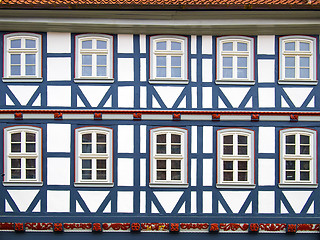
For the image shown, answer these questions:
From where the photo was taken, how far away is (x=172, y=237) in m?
8.38

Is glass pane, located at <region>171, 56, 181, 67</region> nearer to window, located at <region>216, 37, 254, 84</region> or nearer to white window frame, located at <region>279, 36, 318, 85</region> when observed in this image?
window, located at <region>216, 37, 254, 84</region>

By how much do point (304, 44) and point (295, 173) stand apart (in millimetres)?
3868

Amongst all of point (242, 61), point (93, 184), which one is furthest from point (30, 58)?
point (242, 61)

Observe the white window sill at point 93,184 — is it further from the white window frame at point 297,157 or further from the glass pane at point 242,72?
the white window frame at point 297,157

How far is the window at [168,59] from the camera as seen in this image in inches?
328

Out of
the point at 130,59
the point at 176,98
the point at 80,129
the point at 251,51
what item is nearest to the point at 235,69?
the point at 251,51

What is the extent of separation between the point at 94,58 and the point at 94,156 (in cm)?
290

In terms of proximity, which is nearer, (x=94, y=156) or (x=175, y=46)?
(x=94, y=156)

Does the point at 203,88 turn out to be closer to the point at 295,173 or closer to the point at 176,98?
the point at 176,98

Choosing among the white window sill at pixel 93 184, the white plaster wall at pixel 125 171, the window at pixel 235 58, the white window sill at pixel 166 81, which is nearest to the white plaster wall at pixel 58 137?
the white window sill at pixel 93 184

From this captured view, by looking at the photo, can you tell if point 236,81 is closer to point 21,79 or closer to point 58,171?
point 58,171

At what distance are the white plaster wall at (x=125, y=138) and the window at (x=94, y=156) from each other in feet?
0.96

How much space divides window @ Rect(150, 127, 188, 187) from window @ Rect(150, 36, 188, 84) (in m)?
1.53

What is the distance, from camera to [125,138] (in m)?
8.35
